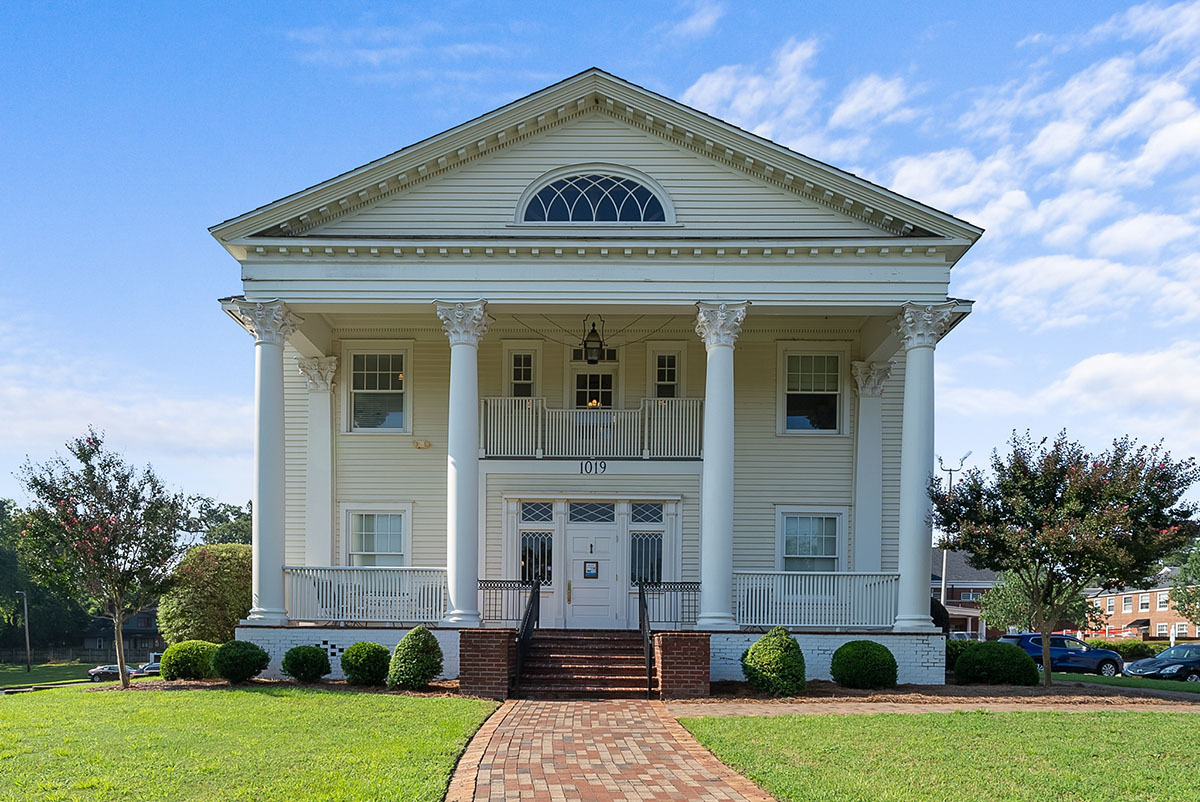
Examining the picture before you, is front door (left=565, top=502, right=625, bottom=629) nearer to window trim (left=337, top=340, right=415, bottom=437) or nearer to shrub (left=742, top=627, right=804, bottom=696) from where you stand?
window trim (left=337, top=340, right=415, bottom=437)

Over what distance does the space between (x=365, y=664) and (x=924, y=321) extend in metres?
11.7

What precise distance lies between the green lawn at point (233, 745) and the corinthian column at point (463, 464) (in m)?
2.85

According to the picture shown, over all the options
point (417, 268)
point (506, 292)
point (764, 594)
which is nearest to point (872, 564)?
point (764, 594)

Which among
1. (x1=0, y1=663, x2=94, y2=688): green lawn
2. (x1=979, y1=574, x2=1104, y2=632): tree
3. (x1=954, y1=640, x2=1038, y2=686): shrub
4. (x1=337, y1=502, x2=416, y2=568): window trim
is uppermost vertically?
(x1=337, y1=502, x2=416, y2=568): window trim

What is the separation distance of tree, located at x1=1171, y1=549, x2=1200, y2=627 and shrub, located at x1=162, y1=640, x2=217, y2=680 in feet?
153

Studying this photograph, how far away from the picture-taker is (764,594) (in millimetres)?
17969

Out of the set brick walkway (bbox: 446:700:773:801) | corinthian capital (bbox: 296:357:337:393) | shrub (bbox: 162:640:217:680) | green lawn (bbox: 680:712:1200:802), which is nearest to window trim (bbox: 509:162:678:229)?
corinthian capital (bbox: 296:357:337:393)

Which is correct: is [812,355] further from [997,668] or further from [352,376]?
[352,376]

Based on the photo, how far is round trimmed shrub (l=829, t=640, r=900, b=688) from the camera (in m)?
16.1

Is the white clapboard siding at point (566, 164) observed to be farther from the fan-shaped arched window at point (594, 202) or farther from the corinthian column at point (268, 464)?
the corinthian column at point (268, 464)

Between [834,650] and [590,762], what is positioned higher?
[590,762]

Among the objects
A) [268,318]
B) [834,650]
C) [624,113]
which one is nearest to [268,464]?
[268,318]

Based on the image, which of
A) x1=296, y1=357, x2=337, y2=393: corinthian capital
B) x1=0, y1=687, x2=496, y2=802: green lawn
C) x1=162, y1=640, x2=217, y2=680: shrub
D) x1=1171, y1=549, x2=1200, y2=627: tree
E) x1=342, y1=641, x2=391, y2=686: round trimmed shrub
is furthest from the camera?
x1=1171, y1=549, x2=1200, y2=627: tree

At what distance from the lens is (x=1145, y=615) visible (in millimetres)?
71375
